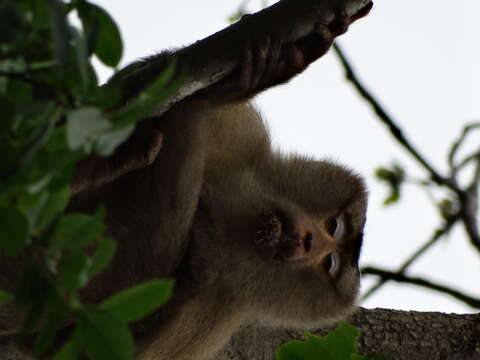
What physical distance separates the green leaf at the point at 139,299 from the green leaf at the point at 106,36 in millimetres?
242

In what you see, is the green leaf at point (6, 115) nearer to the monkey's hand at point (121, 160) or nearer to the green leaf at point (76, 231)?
the green leaf at point (76, 231)

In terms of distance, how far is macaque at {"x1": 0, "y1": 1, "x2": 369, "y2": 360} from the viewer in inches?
82.7

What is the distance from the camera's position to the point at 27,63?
2.46 feet

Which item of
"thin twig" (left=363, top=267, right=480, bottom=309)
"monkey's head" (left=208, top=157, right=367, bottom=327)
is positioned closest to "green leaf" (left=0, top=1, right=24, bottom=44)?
"monkey's head" (left=208, top=157, right=367, bottom=327)

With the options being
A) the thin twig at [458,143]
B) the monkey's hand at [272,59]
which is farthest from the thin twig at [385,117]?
the monkey's hand at [272,59]

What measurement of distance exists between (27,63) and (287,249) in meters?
1.77

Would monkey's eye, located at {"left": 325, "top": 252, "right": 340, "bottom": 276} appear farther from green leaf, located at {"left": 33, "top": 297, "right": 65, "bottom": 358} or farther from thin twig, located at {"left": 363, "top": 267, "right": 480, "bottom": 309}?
green leaf, located at {"left": 33, "top": 297, "right": 65, "bottom": 358}

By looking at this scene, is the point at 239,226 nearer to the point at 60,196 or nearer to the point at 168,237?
the point at 168,237

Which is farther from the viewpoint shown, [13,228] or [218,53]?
[218,53]

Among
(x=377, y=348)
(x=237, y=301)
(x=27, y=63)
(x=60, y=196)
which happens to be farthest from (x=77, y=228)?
(x=377, y=348)

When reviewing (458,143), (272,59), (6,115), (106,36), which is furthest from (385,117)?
(6,115)

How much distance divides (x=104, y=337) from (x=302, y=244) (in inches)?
68.7

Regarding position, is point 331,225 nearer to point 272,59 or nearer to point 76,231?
point 272,59

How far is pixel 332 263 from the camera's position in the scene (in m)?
2.70
